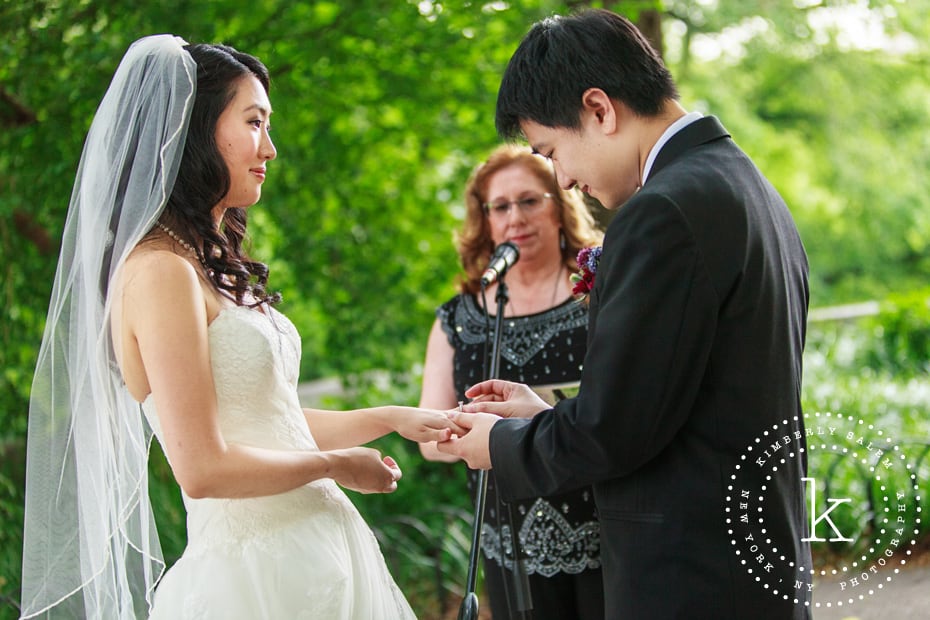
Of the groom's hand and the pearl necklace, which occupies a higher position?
the pearl necklace

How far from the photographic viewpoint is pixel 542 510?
3143 millimetres

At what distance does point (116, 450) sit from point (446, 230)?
3594mm

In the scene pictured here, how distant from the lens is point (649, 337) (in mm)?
1833

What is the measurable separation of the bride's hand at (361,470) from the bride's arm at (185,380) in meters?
0.11

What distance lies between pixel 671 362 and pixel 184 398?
101cm

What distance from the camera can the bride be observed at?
7.02ft

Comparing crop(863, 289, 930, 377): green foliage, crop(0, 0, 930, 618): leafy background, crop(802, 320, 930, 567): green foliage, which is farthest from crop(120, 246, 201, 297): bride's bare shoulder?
crop(863, 289, 930, 377): green foliage

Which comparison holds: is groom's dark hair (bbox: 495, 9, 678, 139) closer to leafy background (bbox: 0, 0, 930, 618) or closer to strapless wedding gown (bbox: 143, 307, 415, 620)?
strapless wedding gown (bbox: 143, 307, 415, 620)

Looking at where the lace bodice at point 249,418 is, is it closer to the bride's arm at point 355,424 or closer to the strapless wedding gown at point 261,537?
the strapless wedding gown at point 261,537

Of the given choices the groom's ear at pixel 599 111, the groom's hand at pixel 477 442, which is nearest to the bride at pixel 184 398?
the groom's hand at pixel 477 442

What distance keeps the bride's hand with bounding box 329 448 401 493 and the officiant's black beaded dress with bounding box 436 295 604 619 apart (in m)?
0.70

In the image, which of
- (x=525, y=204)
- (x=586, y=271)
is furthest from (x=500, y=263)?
(x=525, y=204)

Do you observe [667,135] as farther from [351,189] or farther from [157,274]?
[351,189]

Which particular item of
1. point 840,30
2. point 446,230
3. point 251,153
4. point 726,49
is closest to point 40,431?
point 251,153
